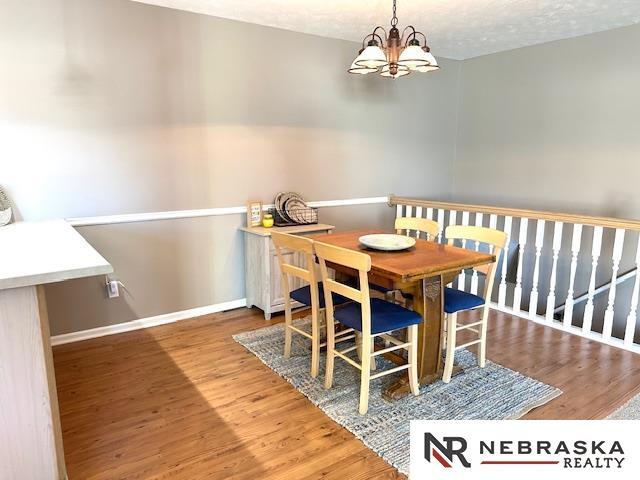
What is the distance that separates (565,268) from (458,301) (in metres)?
2.38

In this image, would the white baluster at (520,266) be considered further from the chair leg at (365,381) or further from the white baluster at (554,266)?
the chair leg at (365,381)

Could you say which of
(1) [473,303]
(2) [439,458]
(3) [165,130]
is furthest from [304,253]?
(3) [165,130]

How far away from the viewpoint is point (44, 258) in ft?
5.63

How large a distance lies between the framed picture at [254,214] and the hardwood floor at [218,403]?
35.4 inches

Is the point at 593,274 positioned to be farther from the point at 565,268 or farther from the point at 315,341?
the point at 315,341

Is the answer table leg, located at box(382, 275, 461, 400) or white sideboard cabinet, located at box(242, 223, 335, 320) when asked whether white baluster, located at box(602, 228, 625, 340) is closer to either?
table leg, located at box(382, 275, 461, 400)

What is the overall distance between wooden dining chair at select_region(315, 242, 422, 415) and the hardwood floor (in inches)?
12.4

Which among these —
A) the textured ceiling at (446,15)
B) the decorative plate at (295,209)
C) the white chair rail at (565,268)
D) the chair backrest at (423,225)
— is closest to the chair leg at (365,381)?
the chair backrest at (423,225)

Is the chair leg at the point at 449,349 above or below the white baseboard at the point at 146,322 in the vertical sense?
above

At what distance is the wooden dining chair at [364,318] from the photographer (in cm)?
217

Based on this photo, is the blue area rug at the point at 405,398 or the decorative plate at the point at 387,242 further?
the decorative plate at the point at 387,242

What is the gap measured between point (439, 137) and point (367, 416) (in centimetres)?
372

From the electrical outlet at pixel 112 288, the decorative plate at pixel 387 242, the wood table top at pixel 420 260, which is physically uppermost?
the decorative plate at pixel 387 242

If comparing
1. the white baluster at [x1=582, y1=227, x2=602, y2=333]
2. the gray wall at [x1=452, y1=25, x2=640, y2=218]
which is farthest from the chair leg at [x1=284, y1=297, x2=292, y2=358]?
the gray wall at [x1=452, y1=25, x2=640, y2=218]
